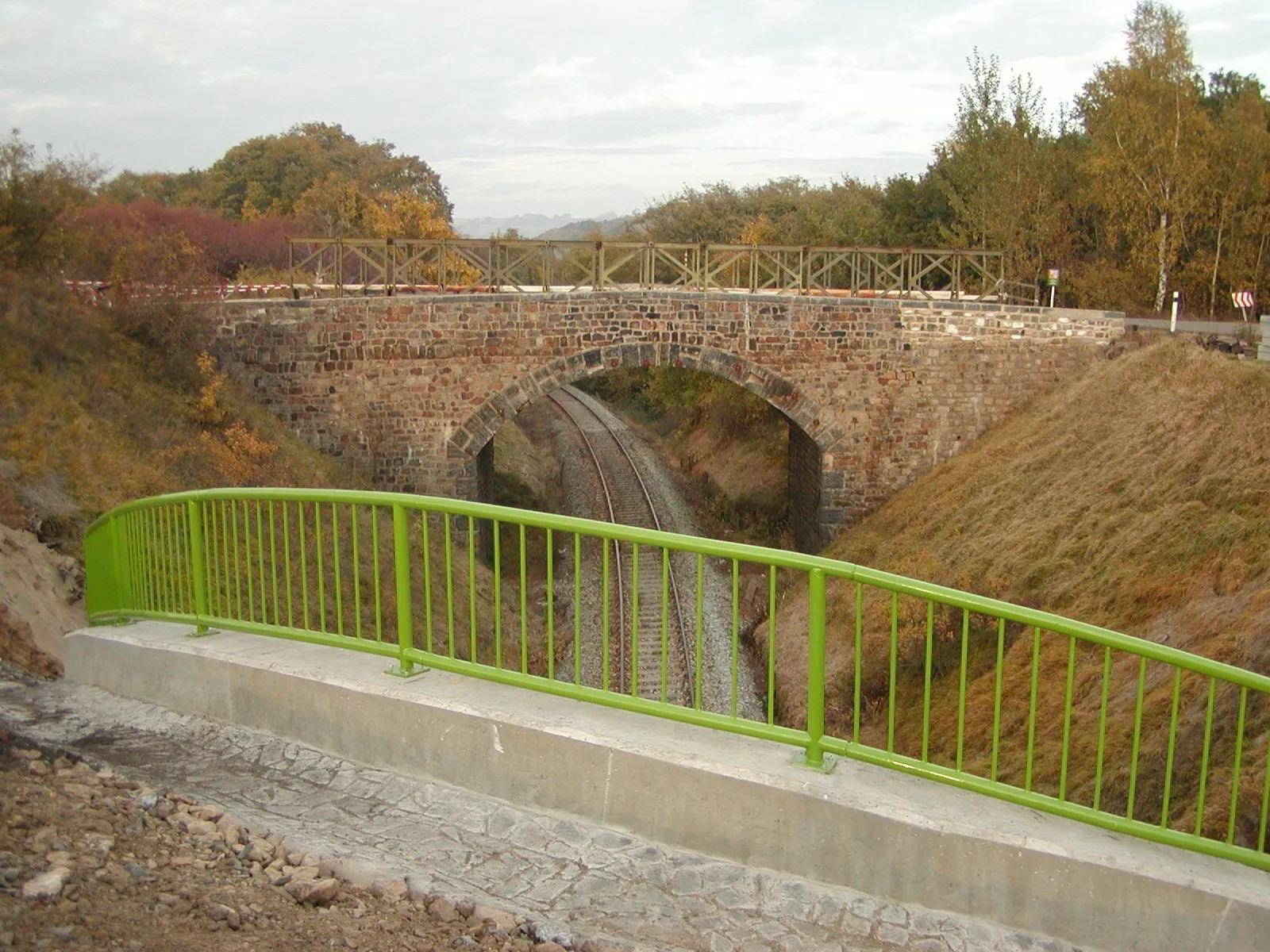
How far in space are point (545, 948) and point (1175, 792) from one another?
17.4 feet

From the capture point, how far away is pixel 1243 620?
878cm

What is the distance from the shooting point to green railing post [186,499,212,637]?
5340mm

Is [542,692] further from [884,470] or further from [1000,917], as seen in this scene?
[884,470]

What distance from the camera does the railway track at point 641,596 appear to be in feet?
42.4

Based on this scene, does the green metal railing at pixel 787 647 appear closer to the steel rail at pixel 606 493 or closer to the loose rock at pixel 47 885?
the steel rail at pixel 606 493

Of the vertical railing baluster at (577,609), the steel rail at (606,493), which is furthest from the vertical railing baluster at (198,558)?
the steel rail at (606,493)

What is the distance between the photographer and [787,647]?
47.9ft

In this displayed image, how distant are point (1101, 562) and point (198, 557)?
9.64m

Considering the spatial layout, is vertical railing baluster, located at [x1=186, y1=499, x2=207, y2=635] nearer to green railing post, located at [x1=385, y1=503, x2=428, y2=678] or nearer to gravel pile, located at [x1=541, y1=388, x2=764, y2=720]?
green railing post, located at [x1=385, y1=503, x2=428, y2=678]

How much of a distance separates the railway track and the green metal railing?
0.45ft

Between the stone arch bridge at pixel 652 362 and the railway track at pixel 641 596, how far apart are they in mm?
3029

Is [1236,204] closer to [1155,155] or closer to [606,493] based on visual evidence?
[1155,155]

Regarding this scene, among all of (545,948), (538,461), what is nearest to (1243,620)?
(545,948)

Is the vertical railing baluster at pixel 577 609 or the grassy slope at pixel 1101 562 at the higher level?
the vertical railing baluster at pixel 577 609
